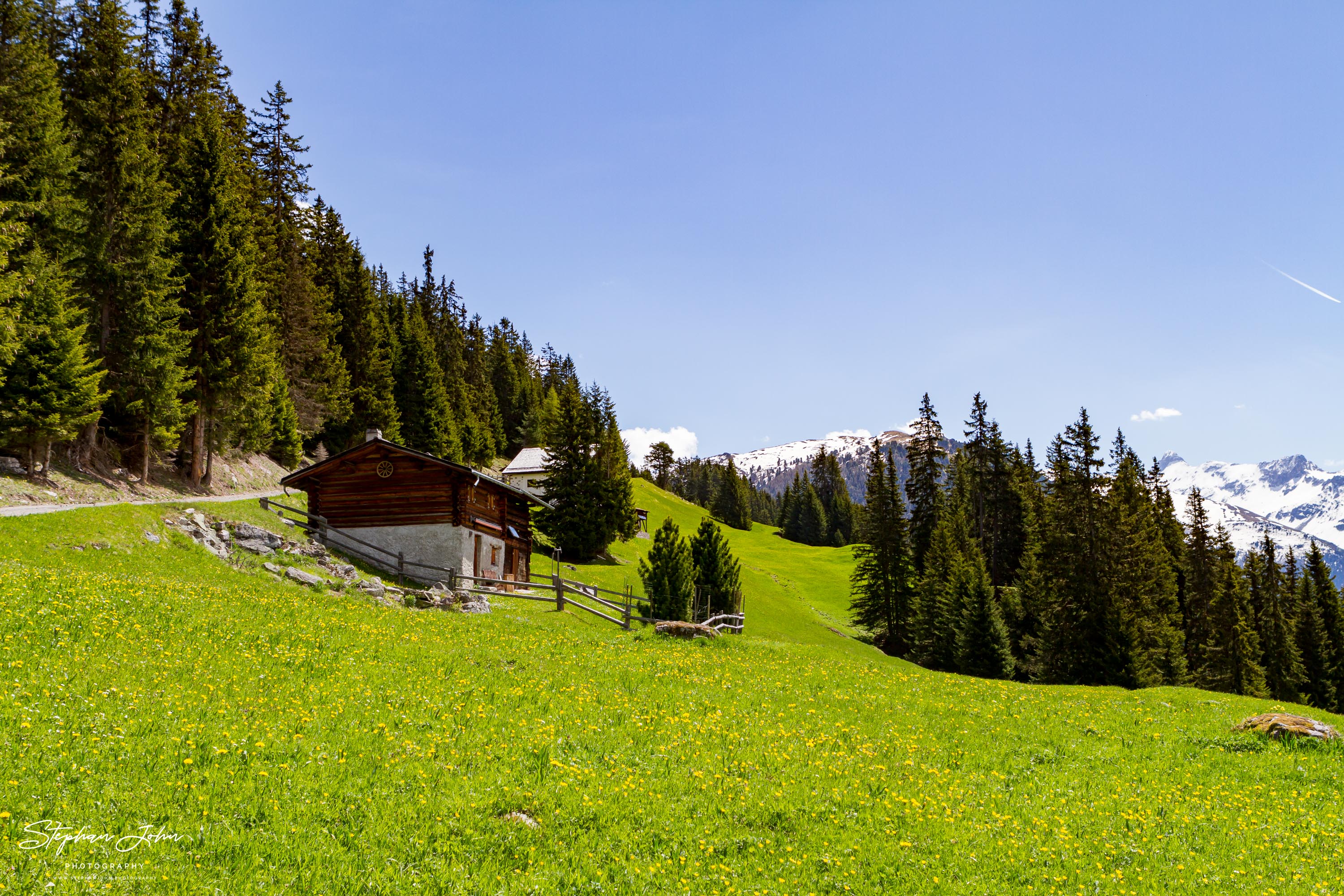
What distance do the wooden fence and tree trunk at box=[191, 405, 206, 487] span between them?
13.4 feet

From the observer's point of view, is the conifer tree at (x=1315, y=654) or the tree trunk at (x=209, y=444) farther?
the conifer tree at (x=1315, y=654)

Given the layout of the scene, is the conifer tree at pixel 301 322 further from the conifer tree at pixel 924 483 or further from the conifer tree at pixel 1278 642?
the conifer tree at pixel 1278 642

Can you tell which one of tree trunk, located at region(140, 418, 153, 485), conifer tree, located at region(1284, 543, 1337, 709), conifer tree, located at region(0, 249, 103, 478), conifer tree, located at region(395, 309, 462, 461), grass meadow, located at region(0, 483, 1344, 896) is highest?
conifer tree, located at region(395, 309, 462, 461)

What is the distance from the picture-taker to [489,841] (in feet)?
30.2

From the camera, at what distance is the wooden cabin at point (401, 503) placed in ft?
131

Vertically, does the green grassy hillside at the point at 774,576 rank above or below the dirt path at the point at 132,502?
below

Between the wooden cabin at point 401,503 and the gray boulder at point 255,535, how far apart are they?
6.58 m

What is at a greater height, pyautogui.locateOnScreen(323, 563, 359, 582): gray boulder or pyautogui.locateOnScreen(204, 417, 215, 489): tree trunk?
pyautogui.locateOnScreen(204, 417, 215, 489): tree trunk

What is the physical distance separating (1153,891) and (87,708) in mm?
14635

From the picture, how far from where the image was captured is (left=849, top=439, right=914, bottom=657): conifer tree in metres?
67.1

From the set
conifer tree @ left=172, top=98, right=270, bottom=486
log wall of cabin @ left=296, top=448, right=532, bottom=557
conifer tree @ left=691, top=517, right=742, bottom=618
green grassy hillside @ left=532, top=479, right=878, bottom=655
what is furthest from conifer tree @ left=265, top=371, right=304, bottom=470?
conifer tree @ left=691, top=517, right=742, bottom=618

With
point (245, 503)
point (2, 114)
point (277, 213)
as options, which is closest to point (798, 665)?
point (245, 503)

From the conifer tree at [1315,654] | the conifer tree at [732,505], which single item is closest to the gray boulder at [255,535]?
the conifer tree at [1315,654]

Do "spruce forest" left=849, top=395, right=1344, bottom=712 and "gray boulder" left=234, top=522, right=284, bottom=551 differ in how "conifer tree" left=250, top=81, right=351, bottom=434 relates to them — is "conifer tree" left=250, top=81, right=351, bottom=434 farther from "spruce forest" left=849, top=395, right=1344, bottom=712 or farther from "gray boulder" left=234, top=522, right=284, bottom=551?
"spruce forest" left=849, top=395, right=1344, bottom=712
